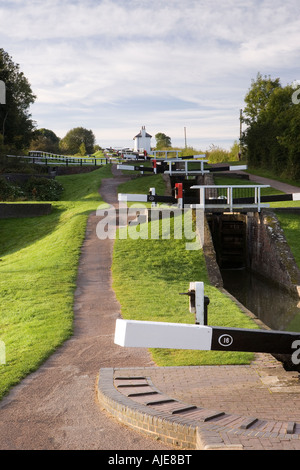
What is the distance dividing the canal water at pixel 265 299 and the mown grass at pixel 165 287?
146cm

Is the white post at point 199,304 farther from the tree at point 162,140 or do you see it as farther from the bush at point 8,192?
the tree at point 162,140

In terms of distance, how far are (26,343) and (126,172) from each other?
96.2 feet

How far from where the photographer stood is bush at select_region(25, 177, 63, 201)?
3103cm

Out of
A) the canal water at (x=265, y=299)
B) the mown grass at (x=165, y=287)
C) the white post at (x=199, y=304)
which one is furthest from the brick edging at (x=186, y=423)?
the canal water at (x=265, y=299)

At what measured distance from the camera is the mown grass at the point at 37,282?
29.1 ft

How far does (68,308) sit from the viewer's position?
37.4 feet

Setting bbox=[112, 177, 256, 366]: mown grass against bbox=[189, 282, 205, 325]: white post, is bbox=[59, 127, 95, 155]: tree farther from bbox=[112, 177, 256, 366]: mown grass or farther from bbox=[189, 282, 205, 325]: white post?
bbox=[189, 282, 205, 325]: white post

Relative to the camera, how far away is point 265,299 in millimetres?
15883

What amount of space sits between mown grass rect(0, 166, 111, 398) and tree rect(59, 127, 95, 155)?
140ft

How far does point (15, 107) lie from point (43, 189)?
16.4 m

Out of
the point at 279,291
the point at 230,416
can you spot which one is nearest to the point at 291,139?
the point at 279,291

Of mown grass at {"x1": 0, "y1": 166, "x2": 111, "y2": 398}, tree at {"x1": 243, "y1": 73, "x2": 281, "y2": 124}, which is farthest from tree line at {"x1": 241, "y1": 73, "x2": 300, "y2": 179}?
mown grass at {"x1": 0, "y1": 166, "x2": 111, "y2": 398}

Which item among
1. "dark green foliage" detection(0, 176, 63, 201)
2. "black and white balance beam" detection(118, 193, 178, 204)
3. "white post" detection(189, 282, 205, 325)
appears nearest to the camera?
"white post" detection(189, 282, 205, 325)

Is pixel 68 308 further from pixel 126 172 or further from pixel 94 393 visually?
pixel 126 172
